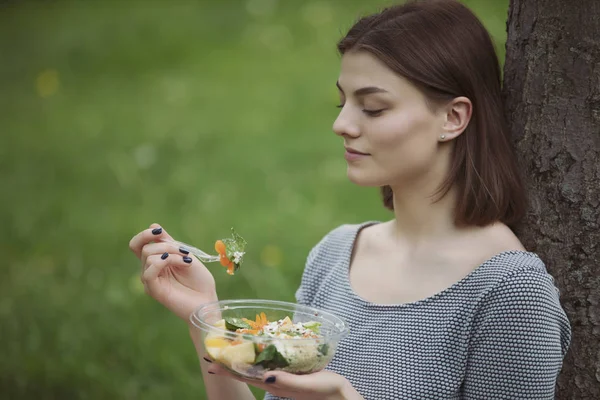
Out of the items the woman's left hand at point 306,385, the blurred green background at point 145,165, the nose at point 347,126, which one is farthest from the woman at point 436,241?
the blurred green background at point 145,165

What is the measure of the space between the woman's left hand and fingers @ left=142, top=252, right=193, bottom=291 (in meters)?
0.34

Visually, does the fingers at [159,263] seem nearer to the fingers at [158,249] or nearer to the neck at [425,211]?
the fingers at [158,249]

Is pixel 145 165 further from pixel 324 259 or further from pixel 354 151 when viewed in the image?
pixel 354 151

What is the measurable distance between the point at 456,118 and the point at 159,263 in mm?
833

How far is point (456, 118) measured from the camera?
7.22ft

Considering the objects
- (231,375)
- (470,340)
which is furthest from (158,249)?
(470,340)

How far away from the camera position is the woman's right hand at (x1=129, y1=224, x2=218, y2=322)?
2.19 m

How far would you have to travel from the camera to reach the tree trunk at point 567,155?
86.5 inches

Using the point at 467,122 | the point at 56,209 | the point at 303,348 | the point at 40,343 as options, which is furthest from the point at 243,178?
the point at 303,348

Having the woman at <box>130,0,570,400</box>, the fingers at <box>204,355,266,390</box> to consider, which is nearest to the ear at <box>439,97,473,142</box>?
the woman at <box>130,0,570,400</box>

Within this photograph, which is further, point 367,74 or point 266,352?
point 367,74

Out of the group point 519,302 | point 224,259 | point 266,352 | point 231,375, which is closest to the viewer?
point 266,352

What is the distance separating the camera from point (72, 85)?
718cm

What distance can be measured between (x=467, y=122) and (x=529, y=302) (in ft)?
1.59
